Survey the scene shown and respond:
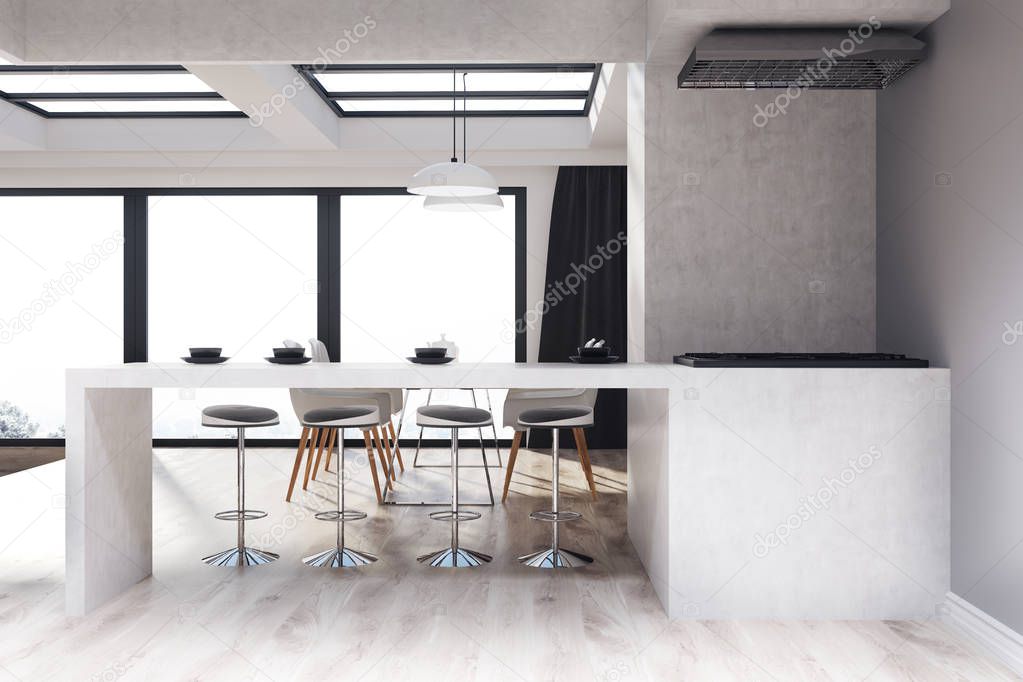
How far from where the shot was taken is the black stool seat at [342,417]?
3.44 meters

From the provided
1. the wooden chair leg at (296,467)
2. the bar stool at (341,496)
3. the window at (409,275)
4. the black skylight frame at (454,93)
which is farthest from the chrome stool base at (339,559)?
the window at (409,275)

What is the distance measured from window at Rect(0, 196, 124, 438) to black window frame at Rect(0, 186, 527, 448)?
0.25ft

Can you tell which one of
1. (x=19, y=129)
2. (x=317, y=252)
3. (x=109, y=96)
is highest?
(x=109, y=96)

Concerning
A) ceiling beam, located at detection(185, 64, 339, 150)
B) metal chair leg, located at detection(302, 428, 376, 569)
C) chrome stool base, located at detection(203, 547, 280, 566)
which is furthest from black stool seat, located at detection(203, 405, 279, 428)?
ceiling beam, located at detection(185, 64, 339, 150)

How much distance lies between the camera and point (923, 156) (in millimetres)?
3004

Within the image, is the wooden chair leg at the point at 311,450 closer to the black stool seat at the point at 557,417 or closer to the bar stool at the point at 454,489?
the bar stool at the point at 454,489

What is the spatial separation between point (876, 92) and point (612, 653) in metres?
2.54

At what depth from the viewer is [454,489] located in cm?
344

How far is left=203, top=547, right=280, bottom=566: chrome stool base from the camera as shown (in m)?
3.35

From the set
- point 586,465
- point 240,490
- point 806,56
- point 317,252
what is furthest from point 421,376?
point 317,252

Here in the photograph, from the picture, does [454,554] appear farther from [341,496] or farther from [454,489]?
[341,496]

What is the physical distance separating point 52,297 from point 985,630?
6.94 m

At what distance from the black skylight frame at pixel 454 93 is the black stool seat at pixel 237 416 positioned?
205 centimetres

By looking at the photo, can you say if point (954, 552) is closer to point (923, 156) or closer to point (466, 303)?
point (923, 156)
